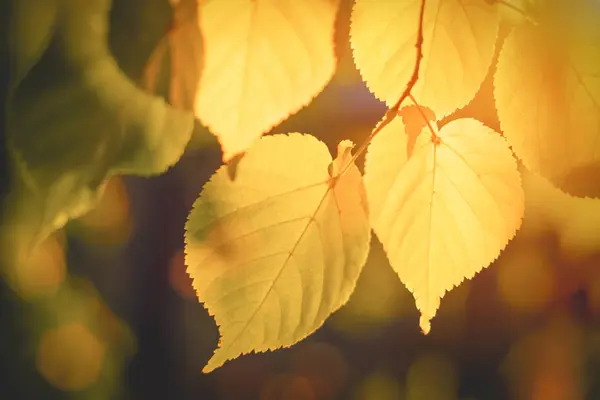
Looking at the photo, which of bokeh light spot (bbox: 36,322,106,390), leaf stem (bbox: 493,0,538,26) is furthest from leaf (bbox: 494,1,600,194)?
bokeh light spot (bbox: 36,322,106,390)

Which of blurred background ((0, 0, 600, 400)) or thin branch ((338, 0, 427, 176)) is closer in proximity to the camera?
thin branch ((338, 0, 427, 176))

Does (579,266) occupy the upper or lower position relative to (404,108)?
lower

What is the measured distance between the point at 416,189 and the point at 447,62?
0.08m

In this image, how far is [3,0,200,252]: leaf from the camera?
0.28 metres

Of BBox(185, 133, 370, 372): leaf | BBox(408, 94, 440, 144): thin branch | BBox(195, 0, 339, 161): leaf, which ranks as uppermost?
BBox(195, 0, 339, 161): leaf

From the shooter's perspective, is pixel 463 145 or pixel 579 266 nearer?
pixel 463 145

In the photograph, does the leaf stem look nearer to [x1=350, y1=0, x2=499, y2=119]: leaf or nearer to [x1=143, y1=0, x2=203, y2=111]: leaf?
[x1=350, y1=0, x2=499, y2=119]: leaf

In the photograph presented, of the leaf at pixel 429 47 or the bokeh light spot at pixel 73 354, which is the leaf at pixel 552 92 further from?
the bokeh light spot at pixel 73 354

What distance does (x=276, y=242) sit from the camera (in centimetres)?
31

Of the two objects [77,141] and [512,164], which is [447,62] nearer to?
[512,164]

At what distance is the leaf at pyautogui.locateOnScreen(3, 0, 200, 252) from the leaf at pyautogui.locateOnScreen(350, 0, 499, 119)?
0.11m

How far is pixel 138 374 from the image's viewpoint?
0.48 meters

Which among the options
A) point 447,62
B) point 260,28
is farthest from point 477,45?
point 260,28

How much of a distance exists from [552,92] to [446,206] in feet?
0.29
